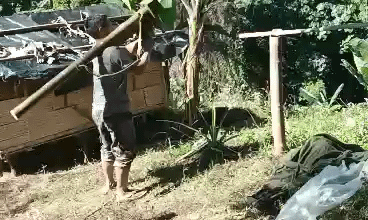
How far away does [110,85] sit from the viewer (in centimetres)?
578

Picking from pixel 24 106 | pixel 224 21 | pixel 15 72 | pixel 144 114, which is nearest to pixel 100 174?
pixel 15 72

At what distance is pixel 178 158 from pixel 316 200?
128 inches

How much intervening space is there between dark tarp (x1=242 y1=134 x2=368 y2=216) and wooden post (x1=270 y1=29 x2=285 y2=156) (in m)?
0.80

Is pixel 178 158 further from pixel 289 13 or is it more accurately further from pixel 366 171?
pixel 289 13

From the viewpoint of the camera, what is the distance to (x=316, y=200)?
171 inches

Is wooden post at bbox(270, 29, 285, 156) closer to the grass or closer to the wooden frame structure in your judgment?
the wooden frame structure

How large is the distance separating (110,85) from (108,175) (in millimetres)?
1031

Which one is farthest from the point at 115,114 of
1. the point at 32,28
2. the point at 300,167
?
the point at 32,28

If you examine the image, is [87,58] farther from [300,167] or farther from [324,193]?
[300,167]

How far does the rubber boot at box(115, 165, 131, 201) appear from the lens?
5.82m

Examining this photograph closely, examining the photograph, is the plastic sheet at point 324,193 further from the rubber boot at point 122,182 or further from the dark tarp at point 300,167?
the rubber boot at point 122,182

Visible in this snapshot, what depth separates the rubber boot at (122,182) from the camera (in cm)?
582

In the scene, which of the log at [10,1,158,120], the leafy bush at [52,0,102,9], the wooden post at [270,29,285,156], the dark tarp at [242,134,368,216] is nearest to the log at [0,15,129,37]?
the wooden post at [270,29,285,156]

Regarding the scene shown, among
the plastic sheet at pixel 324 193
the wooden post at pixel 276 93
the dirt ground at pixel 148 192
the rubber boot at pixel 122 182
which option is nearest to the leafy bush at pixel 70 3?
the dirt ground at pixel 148 192
